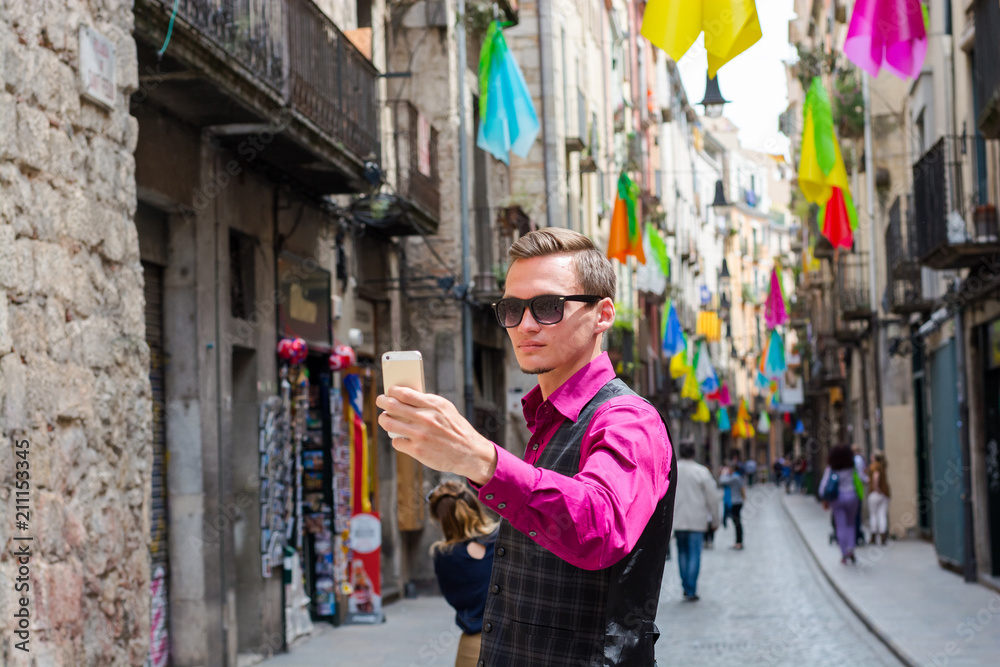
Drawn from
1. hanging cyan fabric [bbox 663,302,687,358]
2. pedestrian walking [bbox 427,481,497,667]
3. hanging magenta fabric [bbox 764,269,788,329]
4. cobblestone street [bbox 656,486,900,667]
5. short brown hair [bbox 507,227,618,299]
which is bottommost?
cobblestone street [bbox 656,486,900,667]

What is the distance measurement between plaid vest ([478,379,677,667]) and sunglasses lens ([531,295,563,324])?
0.19m

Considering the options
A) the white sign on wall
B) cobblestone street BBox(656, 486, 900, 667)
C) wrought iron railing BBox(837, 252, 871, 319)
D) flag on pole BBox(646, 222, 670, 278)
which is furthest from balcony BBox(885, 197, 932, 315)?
the white sign on wall

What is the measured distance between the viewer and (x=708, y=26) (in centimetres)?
963

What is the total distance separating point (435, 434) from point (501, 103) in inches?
552

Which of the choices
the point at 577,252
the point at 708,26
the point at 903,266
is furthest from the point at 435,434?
the point at 903,266

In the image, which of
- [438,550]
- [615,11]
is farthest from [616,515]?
[615,11]

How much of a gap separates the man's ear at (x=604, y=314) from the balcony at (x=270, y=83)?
597 cm

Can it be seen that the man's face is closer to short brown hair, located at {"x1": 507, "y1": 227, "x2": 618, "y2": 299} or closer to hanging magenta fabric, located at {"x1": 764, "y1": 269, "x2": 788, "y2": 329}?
short brown hair, located at {"x1": 507, "y1": 227, "x2": 618, "y2": 299}

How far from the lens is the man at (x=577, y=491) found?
225cm

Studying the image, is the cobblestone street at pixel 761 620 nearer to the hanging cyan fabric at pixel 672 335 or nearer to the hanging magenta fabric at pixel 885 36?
the hanging magenta fabric at pixel 885 36

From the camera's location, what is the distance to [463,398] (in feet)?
62.7

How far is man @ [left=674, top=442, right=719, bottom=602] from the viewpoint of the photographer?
51.3ft

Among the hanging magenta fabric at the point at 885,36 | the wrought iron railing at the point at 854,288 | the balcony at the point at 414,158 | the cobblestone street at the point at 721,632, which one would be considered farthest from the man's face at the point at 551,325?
the wrought iron railing at the point at 854,288

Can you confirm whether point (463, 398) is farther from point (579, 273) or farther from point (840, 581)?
point (579, 273)
